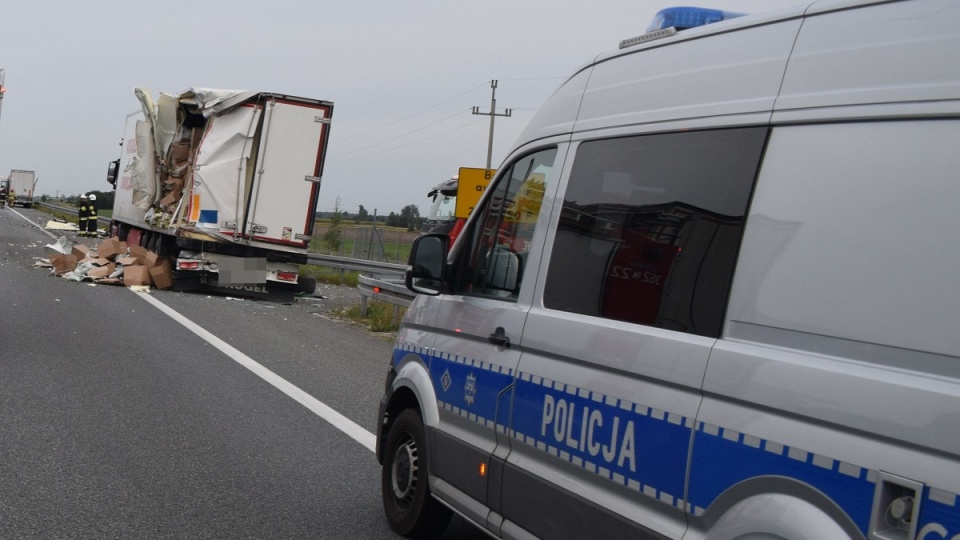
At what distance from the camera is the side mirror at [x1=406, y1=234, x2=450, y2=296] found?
527 cm

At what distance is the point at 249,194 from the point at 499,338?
16.0 meters

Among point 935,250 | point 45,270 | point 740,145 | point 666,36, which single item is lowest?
point 45,270

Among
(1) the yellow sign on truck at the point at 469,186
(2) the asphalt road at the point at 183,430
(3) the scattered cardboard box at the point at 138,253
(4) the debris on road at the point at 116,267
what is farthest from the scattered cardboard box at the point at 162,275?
(1) the yellow sign on truck at the point at 469,186

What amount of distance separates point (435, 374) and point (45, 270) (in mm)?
20427

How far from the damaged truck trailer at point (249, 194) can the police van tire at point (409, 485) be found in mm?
14435

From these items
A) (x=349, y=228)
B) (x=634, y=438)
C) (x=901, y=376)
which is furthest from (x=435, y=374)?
(x=349, y=228)

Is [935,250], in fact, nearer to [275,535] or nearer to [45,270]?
[275,535]

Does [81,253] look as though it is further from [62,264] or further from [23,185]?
[23,185]

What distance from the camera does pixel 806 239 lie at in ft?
10.0

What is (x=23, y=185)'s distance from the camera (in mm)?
95062

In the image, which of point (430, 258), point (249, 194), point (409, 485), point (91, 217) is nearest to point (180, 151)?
point (249, 194)

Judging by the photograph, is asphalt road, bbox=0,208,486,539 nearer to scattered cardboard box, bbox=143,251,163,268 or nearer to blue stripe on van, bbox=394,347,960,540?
blue stripe on van, bbox=394,347,960,540

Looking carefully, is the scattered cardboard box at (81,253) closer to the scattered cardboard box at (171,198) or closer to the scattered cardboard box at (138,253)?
the scattered cardboard box at (138,253)

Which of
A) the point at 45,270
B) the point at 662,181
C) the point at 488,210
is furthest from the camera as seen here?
the point at 45,270
